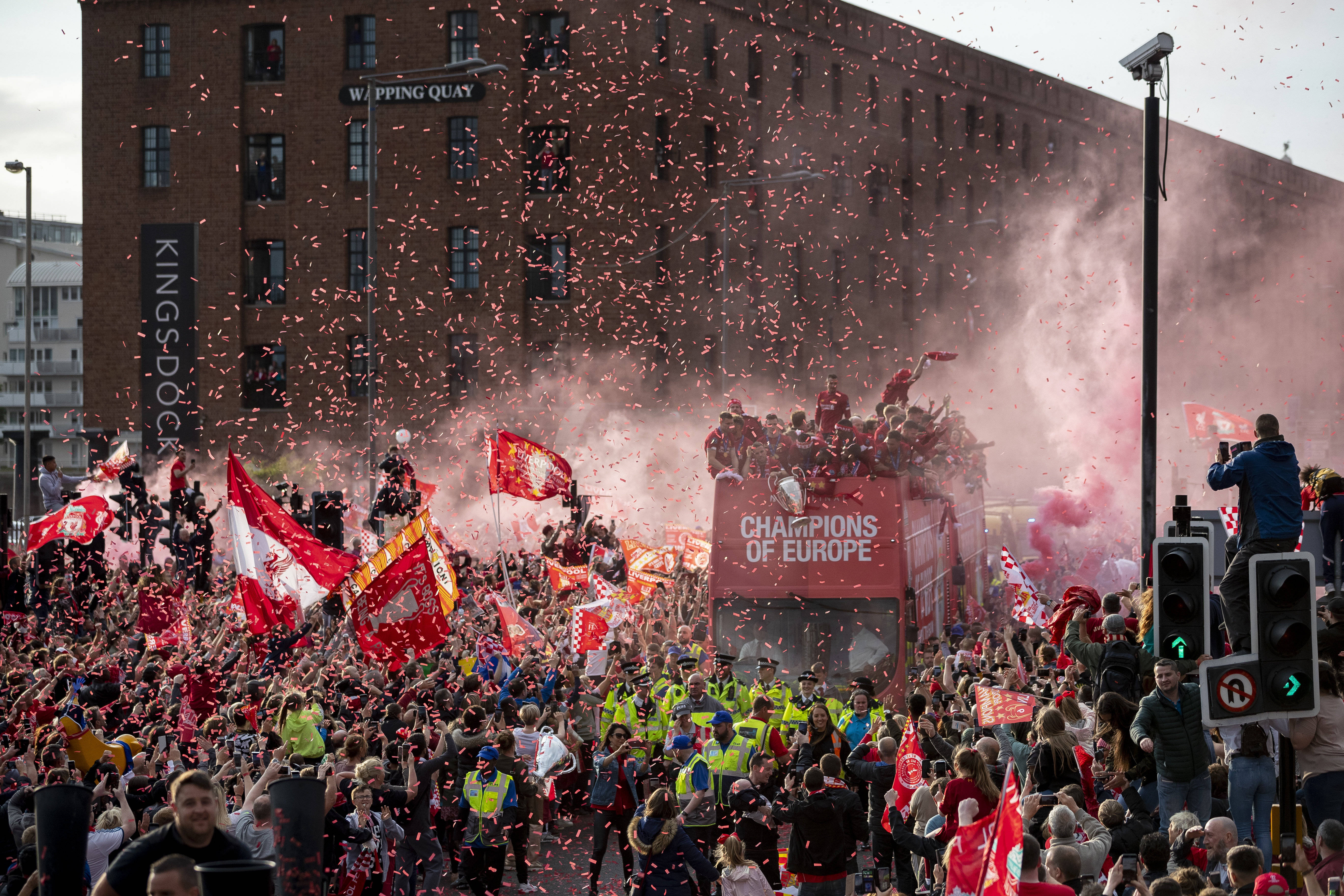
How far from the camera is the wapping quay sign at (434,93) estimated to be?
1719 inches

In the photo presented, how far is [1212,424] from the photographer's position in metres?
26.7

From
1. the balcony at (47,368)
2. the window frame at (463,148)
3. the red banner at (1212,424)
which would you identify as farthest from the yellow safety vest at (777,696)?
the balcony at (47,368)

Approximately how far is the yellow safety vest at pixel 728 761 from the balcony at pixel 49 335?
112 metres

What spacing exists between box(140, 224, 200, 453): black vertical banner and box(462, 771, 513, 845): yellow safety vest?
31.2m

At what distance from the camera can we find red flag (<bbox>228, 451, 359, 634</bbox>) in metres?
16.3

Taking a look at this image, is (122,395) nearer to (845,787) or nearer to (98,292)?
(98,292)

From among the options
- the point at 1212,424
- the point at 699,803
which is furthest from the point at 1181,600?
the point at 1212,424

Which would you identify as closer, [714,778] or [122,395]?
[714,778]

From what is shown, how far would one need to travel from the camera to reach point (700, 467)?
4653cm

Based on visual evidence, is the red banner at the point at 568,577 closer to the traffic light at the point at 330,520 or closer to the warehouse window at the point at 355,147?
the traffic light at the point at 330,520

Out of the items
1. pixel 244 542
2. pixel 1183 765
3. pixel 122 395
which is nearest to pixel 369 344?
pixel 244 542

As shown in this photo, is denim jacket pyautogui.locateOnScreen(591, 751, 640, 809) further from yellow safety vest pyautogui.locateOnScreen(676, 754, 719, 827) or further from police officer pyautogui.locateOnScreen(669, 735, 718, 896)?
yellow safety vest pyautogui.locateOnScreen(676, 754, 719, 827)

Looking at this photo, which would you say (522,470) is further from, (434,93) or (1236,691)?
(434,93)

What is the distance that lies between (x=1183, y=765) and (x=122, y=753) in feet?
27.3
